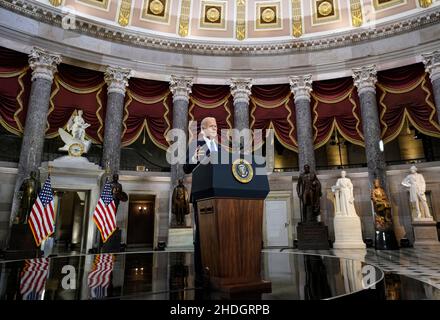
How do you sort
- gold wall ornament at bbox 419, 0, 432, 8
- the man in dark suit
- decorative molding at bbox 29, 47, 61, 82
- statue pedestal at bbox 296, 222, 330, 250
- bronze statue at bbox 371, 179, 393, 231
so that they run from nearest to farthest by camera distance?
the man in dark suit → statue pedestal at bbox 296, 222, 330, 250 → bronze statue at bbox 371, 179, 393, 231 → decorative molding at bbox 29, 47, 61, 82 → gold wall ornament at bbox 419, 0, 432, 8

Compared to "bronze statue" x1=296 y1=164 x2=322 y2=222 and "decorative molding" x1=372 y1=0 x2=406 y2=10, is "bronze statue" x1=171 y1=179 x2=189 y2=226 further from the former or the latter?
"decorative molding" x1=372 y1=0 x2=406 y2=10

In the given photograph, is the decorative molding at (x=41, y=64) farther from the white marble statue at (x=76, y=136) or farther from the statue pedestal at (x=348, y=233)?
the statue pedestal at (x=348, y=233)

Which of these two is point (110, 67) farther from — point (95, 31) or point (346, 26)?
point (346, 26)

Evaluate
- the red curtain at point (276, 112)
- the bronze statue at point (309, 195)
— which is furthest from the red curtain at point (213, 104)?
the bronze statue at point (309, 195)

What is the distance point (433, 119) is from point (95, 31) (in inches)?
589

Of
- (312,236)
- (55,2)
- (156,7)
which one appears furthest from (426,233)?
(55,2)

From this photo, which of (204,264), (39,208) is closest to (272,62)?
(39,208)

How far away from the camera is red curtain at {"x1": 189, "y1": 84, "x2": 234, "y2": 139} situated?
14961 mm

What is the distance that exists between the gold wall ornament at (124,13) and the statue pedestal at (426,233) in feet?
49.9

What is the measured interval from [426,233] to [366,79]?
22.6 feet

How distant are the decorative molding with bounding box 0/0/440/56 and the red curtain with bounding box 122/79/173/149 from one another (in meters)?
1.97

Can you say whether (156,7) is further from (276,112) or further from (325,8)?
(325,8)

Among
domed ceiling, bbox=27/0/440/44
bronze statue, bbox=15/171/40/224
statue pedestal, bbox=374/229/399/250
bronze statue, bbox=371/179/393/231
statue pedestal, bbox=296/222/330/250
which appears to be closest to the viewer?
bronze statue, bbox=15/171/40/224

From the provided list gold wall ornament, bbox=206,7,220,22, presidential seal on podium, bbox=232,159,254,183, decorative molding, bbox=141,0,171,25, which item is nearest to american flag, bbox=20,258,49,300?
presidential seal on podium, bbox=232,159,254,183
